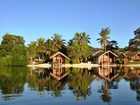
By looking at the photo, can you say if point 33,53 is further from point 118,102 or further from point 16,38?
point 118,102

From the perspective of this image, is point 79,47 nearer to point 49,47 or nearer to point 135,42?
point 49,47

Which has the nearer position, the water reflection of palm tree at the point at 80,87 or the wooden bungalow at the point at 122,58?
the water reflection of palm tree at the point at 80,87

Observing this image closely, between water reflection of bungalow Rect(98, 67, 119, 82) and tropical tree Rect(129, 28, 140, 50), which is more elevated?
tropical tree Rect(129, 28, 140, 50)

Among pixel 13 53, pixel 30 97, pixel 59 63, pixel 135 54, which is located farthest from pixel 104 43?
pixel 30 97

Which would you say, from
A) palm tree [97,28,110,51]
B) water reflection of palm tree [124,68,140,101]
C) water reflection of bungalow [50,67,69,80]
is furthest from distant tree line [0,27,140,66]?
water reflection of palm tree [124,68,140,101]

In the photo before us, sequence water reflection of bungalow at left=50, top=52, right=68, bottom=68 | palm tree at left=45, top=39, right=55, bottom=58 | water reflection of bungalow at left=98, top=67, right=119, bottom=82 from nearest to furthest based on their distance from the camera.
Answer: water reflection of bungalow at left=98, top=67, right=119, bottom=82
water reflection of bungalow at left=50, top=52, right=68, bottom=68
palm tree at left=45, top=39, right=55, bottom=58

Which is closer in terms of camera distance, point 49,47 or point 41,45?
point 49,47

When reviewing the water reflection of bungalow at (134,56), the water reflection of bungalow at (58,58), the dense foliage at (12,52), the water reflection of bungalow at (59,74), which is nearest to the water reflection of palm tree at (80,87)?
the water reflection of bungalow at (59,74)

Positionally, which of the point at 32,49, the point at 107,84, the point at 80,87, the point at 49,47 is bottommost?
the point at 80,87

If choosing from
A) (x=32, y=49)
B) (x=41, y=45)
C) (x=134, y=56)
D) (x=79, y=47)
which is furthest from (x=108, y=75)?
(x=134, y=56)

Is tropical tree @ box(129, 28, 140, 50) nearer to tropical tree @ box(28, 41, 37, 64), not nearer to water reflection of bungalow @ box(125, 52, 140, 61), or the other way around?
water reflection of bungalow @ box(125, 52, 140, 61)

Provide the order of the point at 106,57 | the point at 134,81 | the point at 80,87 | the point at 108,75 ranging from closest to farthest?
1. the point at 80,87
2. the point at 134,81
3. the point at 108,75
4. the point at 106,57

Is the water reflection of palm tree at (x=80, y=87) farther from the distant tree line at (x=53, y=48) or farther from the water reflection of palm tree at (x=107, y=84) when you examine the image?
the distant tree line at (x=53, y=48)

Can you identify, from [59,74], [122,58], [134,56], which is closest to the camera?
[59,74]
